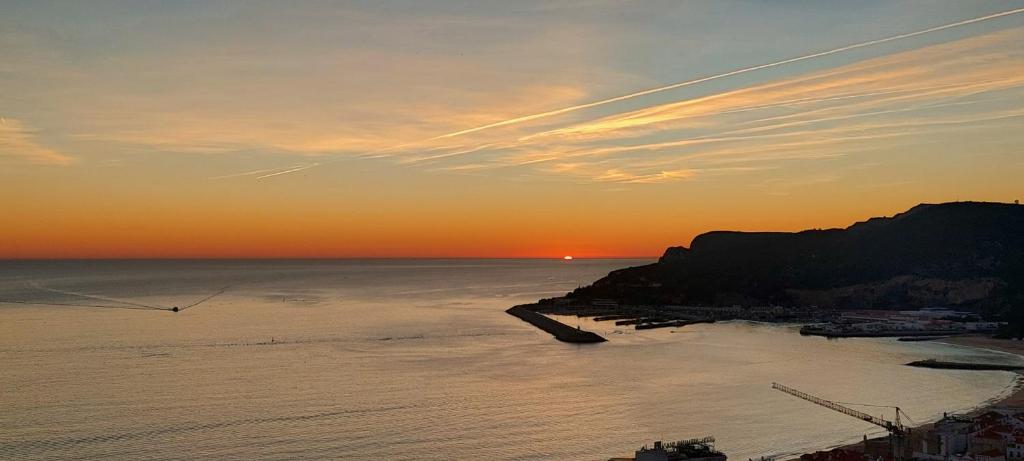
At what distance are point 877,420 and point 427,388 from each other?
20.0 m

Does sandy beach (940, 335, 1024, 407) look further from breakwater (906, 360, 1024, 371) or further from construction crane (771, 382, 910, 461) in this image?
construction crane (771, 382, 910, 461)

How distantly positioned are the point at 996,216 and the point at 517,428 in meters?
91.8

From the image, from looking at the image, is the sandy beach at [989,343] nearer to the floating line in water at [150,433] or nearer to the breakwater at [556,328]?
the breakwater at [556,328]

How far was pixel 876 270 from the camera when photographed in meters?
98.9

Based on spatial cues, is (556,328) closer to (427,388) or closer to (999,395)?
(427,388)

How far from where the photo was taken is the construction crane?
1112 inches

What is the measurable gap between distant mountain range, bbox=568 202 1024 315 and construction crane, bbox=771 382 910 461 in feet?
151

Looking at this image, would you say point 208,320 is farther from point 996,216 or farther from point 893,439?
point 996,216

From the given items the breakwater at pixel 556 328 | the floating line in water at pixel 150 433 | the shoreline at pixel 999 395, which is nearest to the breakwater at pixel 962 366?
the shoreline at pixel 999 395

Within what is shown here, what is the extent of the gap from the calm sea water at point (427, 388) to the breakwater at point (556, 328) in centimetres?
212

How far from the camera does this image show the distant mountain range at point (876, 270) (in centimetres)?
9038

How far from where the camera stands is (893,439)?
29672mm

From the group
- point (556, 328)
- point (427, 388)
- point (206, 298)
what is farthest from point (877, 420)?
point (206, 298)

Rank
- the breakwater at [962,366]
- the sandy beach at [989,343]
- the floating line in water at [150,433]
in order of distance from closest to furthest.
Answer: the floating line in water at [150,433]
the breakwater at [962,366]
the sandy beach at [989,343]
